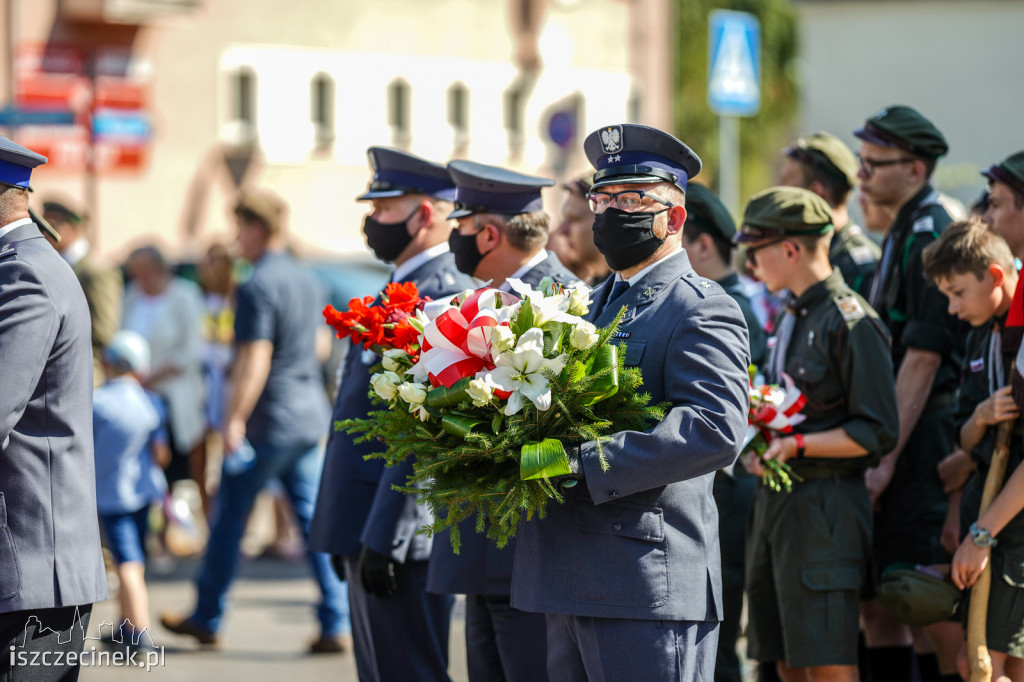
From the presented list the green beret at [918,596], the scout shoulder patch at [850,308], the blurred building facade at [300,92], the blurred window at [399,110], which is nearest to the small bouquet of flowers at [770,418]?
the scout shoulder patch at [850,308]

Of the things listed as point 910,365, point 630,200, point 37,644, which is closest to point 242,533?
point 37,644

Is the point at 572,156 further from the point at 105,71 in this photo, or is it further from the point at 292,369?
the point at 292,369

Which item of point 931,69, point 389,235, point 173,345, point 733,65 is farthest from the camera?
point 931,69

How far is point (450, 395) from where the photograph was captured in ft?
11.6

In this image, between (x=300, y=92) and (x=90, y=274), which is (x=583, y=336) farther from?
(x=300, y=92)

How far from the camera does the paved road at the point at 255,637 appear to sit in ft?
22.6

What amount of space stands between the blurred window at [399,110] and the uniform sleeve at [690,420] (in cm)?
2150

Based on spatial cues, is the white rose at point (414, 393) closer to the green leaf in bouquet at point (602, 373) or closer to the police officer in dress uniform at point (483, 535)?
the green leaf in bouquet at point (602, 373)

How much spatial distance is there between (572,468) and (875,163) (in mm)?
2747

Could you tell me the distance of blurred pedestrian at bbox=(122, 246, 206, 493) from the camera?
1001 centimetres

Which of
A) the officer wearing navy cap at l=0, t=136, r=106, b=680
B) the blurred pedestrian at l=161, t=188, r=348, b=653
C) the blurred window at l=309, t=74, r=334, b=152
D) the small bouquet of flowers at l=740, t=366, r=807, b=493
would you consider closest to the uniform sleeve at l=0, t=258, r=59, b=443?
the officer wearing navy cap at l=0, t=136, r=106, b=680

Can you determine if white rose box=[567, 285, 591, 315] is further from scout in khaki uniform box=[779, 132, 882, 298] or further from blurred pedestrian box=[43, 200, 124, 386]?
blurred pedestrian box=[43, 200, 124, 386]

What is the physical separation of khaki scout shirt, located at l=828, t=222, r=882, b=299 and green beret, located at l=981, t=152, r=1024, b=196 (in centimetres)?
78

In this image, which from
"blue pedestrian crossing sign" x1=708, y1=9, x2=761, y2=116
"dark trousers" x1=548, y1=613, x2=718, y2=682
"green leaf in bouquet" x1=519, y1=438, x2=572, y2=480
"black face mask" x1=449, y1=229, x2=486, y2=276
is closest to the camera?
"green leaf in bouquet" x1=519, y1=438, x2=572, y2=480
